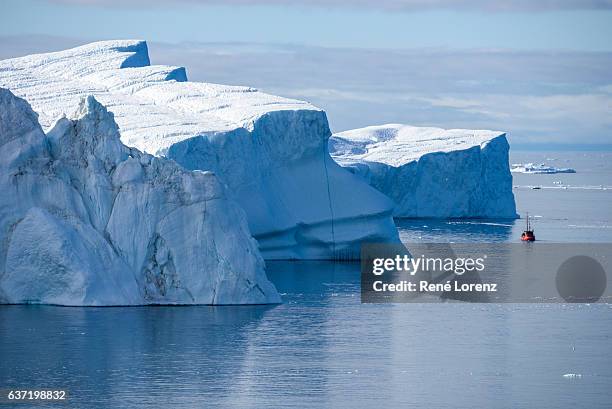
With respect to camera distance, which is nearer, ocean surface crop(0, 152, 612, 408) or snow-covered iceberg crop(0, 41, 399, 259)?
ocean surface crop(0, 152, 612, 408)

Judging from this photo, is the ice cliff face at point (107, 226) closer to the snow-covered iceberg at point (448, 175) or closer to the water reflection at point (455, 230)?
the water reflection at point (455, 230)

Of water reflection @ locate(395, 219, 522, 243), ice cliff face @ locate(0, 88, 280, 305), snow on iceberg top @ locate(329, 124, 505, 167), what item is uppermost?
snow on iceberg top @ locate(329, 124, 505, 167)

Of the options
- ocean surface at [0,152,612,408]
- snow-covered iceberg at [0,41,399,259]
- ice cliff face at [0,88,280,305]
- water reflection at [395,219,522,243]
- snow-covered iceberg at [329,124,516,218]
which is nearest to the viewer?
ocean surface at [0,152,612,408]

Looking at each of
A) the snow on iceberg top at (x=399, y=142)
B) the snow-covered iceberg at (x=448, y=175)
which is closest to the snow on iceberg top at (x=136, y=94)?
→ the snow-covered iceberg at (x=448, y=175)

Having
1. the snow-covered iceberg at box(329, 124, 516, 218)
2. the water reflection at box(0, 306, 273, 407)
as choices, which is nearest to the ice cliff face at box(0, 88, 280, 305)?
the water reflection at box(0, 306, 273, 407)

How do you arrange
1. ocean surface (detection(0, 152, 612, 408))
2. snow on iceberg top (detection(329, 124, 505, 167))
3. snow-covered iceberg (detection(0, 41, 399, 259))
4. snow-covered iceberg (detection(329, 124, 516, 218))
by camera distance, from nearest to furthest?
1. ocean surface (detection(0, 152, 612, 408))
2. snow-covered iceberg (detection(0, 41, 399, 259))
3. snow-covered iceberg (detection(329, 124, 516, 218))
4. snow on iceberg top (detection(329, 124, 505, 167))

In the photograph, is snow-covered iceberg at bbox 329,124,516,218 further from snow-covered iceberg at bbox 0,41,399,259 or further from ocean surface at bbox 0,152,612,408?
ocean surface at bbox 0,152,612,408

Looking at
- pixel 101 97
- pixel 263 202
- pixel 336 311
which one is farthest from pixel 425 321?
pixel 101 97

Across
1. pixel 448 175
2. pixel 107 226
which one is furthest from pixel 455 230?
pixel 107 226
